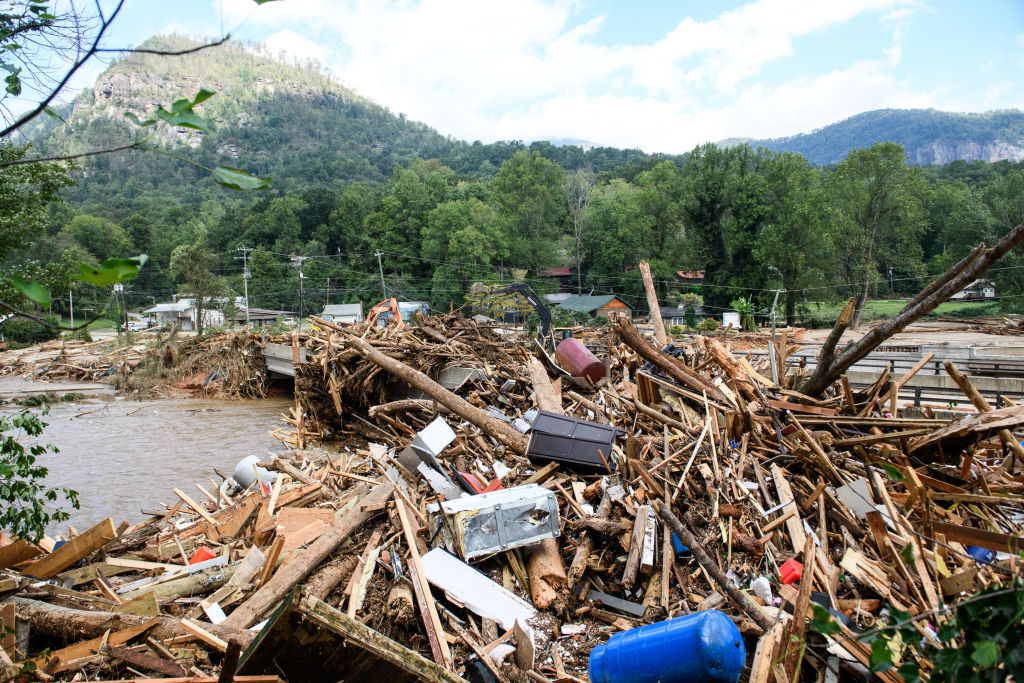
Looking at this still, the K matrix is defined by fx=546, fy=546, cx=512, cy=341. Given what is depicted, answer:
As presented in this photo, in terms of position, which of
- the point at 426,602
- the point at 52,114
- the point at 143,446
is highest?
the point at 52,114

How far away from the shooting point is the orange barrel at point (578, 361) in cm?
1063

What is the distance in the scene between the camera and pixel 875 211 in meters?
52.6

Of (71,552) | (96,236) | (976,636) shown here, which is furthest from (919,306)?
(96,236)

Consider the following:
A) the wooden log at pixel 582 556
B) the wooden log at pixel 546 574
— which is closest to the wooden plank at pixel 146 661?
the wooden log at pixel 546 574

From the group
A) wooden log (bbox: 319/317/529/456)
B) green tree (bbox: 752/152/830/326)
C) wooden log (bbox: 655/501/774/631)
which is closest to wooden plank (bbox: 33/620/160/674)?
wooden log (bbox: 655/501/774/631)

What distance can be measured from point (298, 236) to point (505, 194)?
1103 inches

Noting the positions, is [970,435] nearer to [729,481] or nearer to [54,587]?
[729,481]

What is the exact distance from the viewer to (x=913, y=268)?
171 ft

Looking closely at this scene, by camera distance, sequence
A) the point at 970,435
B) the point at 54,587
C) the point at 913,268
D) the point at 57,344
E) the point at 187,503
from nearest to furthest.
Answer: the point at 54,587 → the point at 970,435 → the point at 187,503 → the point at 57,344 → the point at 913,268

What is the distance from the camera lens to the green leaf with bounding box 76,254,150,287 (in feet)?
4.40

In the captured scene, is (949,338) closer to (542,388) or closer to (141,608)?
(542,388)

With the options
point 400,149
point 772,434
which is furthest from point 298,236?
point 400,149

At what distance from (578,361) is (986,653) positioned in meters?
9.29

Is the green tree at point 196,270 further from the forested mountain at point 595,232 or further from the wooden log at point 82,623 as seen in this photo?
the wooden log at point 82,623
